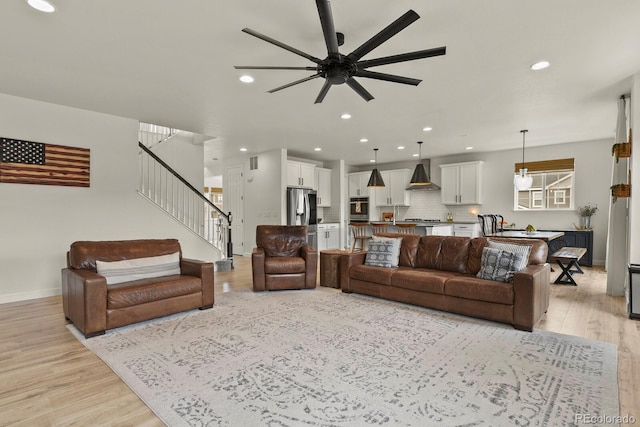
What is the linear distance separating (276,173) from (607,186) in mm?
7143

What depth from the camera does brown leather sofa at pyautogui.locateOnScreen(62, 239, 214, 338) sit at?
3.07 meters

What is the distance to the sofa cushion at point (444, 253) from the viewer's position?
165 inches

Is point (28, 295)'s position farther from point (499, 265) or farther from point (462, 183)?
point (462, 183)

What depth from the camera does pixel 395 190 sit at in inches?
383

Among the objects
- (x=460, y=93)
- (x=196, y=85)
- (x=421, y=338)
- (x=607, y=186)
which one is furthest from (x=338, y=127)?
(x=607, y=186)

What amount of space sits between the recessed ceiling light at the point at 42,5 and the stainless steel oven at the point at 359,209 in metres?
8.50

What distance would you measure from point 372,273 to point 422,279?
708 mm

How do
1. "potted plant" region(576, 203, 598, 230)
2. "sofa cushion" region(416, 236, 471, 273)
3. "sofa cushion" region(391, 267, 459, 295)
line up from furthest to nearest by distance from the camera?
"potted plant" region(576, 203, 598, 230), "sofa cushion" region(416, 236, 471, 273), "sofa cushion" region(391, 267, 459, 295)

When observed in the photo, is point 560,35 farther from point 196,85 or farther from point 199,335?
point 199,335

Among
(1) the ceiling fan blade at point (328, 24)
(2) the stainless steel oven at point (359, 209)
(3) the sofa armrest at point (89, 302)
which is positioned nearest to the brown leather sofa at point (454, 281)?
(1) the ceiling fan blade at point (328, 24)

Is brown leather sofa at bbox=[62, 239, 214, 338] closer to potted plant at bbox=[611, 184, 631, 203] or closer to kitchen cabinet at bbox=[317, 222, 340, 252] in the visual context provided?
potted plant at bbox=[611, 184, 631, 203]

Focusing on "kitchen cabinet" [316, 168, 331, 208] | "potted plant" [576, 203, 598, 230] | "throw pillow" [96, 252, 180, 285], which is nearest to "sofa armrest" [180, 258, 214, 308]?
"throw pillow" [96, 252, 180, 285]

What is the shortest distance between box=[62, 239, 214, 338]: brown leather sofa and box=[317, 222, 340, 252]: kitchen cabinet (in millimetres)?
5153

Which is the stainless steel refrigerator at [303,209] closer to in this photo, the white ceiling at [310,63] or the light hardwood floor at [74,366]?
the white ceiling at [310,63]
